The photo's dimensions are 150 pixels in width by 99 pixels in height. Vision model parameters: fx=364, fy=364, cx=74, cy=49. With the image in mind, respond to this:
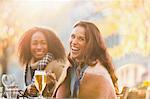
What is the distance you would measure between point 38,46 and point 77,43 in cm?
36

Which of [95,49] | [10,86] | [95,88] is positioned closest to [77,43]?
[95,49]

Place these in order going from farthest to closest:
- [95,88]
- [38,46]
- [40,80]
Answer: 1. [38,46]
2. [40,80]
3. [95,88]

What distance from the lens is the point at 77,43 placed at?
2.96m

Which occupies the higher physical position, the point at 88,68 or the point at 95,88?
the point at 88,68

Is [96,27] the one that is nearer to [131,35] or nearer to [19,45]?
[131,35]

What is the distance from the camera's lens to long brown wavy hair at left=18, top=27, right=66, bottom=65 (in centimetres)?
302

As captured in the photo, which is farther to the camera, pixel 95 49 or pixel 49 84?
pixel 49 84

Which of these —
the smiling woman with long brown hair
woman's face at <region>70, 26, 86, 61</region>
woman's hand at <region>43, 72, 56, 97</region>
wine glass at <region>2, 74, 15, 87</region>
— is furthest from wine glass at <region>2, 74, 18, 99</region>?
woman's face at <region>70, 26, 86, 61</region>

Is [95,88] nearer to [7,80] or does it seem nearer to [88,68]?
[88,68]

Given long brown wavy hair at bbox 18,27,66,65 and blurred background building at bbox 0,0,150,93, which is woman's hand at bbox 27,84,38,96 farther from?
long brown wavy hair at bbox 18,27,66,65

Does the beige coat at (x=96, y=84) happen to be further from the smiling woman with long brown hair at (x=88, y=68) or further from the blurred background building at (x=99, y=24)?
the blurred background building at (x=99, y=24)

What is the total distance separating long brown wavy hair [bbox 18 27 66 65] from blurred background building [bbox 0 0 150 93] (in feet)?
0.14

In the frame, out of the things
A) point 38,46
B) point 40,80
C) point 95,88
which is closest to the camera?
point 95,88

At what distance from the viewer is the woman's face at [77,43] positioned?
293 cm
